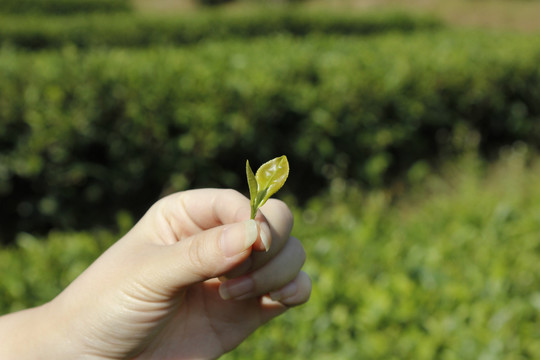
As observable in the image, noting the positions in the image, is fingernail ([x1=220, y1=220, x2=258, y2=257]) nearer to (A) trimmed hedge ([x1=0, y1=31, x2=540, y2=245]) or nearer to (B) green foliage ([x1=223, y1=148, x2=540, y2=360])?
(B) green foliage ([x1=223, y1=148, x2=540, y2=360])

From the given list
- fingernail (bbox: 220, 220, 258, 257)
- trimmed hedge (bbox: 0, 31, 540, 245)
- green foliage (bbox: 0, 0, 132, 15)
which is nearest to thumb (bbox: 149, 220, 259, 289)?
fingernail (bbox: 220, 220, 258, 257)

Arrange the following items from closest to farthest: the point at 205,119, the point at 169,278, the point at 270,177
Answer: the point at 270,177 < the point at 169,278 < the point at 205,119

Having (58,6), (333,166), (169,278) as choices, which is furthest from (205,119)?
(58,6)

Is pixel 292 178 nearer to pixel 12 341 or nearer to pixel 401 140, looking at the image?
pixel 401 140

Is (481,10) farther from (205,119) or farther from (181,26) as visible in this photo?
(205,119)

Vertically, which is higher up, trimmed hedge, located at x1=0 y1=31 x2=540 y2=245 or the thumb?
the thumb

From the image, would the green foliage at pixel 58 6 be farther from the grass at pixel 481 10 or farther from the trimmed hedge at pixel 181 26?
the trimmed hedge at pixel 181 26

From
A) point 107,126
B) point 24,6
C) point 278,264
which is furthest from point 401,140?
point 24,6
